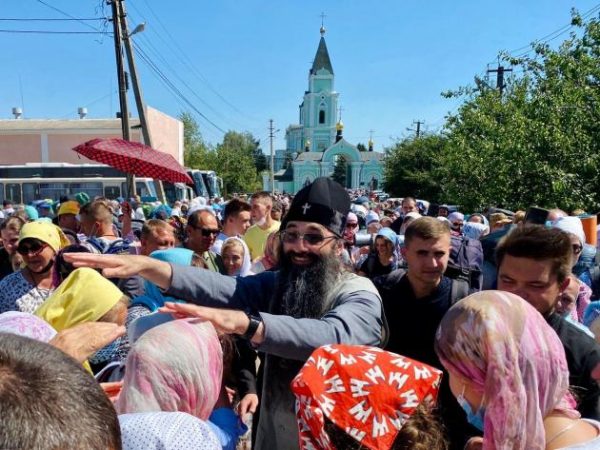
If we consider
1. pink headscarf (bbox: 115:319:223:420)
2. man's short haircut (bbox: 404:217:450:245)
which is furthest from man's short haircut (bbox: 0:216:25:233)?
pink headscarf (bbox: 115:319:223:420)

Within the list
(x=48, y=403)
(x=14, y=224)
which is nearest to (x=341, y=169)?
(x=14, y=224)

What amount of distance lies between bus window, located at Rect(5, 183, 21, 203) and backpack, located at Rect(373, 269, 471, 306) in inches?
858

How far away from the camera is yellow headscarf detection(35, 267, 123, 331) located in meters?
2.21

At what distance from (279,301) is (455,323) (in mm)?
946

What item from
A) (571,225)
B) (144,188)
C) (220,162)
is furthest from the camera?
(220,162)

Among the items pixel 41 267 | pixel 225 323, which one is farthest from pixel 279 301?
pixel 41 267

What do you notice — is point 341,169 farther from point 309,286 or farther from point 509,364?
point 509,364

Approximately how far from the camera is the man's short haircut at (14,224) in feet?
16.9

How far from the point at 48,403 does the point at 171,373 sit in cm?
74

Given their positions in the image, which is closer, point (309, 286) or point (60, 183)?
point (309, 286)

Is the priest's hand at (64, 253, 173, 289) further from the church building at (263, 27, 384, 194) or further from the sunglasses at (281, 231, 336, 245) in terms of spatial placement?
the church building at (263, 27, 384, 194)

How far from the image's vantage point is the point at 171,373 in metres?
1.55

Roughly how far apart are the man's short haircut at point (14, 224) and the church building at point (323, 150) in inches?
3708

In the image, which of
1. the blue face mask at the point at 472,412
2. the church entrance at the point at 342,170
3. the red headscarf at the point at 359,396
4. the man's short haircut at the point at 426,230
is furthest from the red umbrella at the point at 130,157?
the church entrance at the point at 342,170
